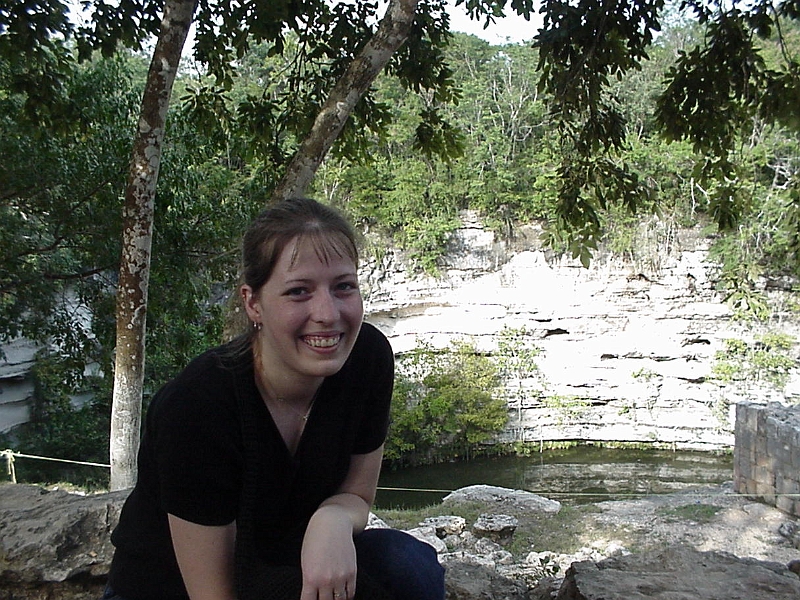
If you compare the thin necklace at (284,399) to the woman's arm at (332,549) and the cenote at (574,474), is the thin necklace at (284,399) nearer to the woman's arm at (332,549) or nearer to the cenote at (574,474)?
the woman's arm at (332,549)

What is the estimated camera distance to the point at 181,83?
50.6 ft

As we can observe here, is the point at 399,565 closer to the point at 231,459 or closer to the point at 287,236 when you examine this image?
the point at 231,459

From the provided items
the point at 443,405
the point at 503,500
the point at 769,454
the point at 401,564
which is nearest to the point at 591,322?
the point at 443,405

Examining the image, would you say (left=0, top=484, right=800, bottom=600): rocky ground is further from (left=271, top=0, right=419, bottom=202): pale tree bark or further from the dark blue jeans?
(left=271, top=0, right=419, bottom=202): pale tree bark

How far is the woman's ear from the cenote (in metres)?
12.1

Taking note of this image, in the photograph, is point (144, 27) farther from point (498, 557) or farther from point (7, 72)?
point (498, 557)

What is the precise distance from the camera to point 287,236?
3.93 feet

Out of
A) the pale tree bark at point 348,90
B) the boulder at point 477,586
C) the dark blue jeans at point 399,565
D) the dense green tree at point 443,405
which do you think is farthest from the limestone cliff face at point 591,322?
the dark blue jeans at point 399,565

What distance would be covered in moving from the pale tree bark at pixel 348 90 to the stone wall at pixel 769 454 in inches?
303

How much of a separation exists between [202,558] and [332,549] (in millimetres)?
205

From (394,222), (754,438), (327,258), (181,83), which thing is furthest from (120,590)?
(394,222)

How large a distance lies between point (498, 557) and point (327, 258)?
4595 millimetres

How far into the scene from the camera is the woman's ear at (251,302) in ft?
4.05

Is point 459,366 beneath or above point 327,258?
beneath
